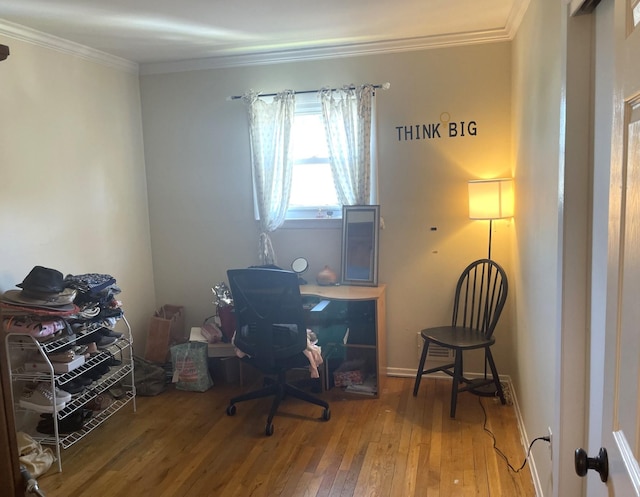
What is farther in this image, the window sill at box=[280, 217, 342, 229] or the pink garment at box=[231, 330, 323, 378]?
the window sill at box=[280, 217, 342, 229]

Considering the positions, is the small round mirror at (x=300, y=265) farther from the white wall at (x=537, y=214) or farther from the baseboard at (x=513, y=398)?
the white wall at (x=537, y=214)

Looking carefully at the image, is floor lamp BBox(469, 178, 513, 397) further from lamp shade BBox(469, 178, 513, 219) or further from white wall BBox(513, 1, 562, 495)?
white wall BBox(513, 1, 562, 495)

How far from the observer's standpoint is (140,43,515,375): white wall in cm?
345

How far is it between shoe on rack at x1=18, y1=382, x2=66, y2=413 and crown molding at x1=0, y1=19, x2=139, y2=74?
2051mm

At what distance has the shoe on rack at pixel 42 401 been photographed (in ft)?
8.70

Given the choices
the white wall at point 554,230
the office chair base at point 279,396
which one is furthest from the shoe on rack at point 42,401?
the white wall at point 554,230

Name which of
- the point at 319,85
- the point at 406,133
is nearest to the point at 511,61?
the point at 406,133

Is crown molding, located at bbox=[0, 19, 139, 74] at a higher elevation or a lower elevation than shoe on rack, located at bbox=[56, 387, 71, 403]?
higher

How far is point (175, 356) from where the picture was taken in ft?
11.9

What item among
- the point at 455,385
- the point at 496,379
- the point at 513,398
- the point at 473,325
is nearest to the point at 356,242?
the point at 473,325

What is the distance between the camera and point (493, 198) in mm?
3176

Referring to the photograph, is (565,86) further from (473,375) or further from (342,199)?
(473,375)

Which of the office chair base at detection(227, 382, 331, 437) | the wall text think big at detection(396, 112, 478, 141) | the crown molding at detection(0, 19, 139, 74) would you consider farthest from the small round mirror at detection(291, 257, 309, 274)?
the crown molding at detection(0, 19, 139, 74)

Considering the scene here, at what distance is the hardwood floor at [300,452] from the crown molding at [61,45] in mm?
2439
